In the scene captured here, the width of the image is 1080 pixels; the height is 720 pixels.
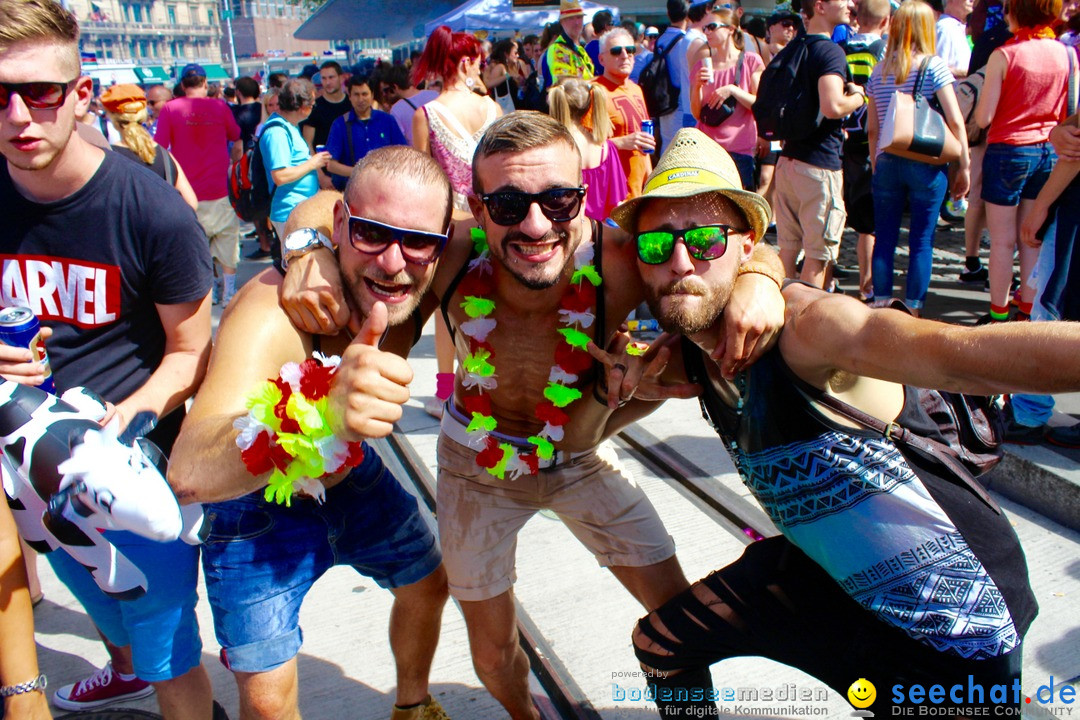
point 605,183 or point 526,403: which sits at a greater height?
point 605,183

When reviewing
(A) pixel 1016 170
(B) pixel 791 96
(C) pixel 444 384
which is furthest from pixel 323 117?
(A) pixel 1016 170

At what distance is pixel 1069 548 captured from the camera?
10.9 feet

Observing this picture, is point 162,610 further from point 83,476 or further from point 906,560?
point 906,560

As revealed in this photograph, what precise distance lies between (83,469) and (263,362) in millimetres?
481

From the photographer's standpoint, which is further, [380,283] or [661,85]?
[661,85]

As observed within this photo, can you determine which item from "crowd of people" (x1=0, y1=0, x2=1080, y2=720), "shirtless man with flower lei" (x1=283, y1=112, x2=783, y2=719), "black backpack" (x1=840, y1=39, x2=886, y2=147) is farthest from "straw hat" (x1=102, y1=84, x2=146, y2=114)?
"black backpack" (x1=840, y1=39, x2=886, y2=147)

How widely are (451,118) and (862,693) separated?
3.58 metres

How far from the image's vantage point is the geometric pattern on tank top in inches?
71.1

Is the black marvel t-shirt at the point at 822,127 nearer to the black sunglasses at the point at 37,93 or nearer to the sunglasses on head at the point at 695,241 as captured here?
the sunglasses on head at the point at 695,241

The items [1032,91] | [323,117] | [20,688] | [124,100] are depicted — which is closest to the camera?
[20,688]

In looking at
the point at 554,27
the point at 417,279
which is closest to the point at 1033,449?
the point at 417,279

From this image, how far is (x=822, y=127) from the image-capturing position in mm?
5262

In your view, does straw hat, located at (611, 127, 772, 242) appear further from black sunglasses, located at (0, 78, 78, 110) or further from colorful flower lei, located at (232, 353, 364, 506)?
black sunglasses, located at (0, 78, 78, 110)

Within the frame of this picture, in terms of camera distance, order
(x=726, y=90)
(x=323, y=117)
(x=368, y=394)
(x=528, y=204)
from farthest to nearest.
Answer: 1. (x=323, y=117)
2. (x=726, y=90)
3. (x=528, y=204)
4. (x=368, y=394)
